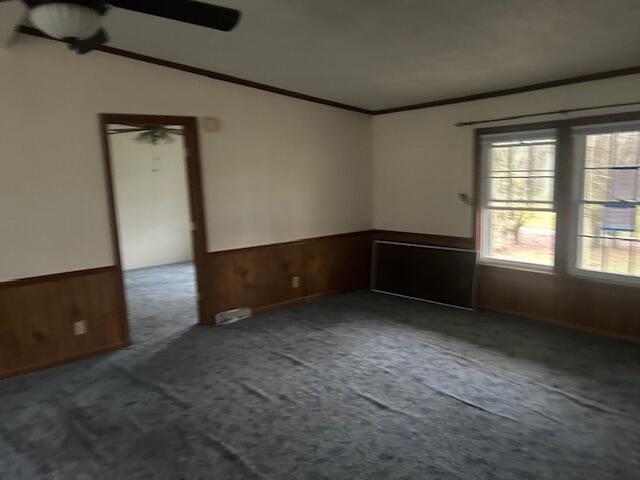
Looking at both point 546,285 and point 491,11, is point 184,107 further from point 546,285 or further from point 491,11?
point 546,285

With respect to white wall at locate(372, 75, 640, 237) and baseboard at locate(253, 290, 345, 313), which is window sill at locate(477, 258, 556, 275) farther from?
baseboard at locate(253, 290, 345, 313)

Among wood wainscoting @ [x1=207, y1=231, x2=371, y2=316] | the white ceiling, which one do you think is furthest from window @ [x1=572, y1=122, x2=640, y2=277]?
wood wainscoting @ [x1=207, y1=231, x2=371, y2=316]

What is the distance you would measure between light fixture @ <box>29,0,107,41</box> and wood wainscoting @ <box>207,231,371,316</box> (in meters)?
2.74

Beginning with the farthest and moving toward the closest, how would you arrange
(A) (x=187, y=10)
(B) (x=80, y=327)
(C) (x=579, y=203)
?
(C) (x=579, y=203)
(B) (x=80, y=327)
(A) (x=187, y=10)

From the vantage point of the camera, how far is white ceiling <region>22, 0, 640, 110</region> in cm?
268

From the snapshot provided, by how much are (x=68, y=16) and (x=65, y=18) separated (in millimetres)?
15

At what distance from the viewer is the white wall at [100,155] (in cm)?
339

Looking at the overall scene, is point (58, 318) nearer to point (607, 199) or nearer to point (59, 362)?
point (59, 362)

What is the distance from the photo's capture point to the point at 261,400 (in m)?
2.91

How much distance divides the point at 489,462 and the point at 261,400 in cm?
139

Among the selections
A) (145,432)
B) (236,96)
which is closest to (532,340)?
(145,432)

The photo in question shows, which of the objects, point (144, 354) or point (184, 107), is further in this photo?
point (184, 107)

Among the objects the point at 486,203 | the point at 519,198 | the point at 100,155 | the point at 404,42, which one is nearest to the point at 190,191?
the point at 100,155

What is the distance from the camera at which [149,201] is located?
24.8 feet
